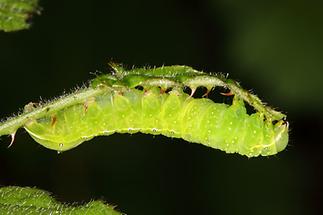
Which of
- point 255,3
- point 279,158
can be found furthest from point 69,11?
point 279,158

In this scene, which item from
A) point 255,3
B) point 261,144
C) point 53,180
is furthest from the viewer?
point 255,3

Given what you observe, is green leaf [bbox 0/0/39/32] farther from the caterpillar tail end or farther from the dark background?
the dark background

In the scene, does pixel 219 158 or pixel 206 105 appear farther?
pixel 219 158

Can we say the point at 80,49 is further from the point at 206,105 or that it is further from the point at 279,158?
the point at 206,105

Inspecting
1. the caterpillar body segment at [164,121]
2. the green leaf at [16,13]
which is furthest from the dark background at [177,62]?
the caterpillar body segment at [164,121]

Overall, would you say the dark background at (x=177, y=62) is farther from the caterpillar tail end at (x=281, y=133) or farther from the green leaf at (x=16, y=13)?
the caterpillar tail end at (x=281, y=133)

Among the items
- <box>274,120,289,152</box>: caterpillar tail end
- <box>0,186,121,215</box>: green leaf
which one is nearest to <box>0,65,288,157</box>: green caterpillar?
<box>274,120,289,152</box>: caterpillar tail end

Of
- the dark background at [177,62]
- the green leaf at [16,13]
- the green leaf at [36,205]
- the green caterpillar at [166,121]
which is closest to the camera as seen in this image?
the green leaf at [36,205]

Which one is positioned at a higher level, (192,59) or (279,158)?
(192,59)

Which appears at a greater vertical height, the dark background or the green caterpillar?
the green caterpillar
